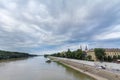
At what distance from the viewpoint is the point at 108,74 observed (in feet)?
85.0

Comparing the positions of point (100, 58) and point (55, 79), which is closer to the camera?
point (55, 79)

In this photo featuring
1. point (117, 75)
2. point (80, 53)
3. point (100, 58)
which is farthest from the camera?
point (80, 53)

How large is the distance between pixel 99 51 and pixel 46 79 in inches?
2102

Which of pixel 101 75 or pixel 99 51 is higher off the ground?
pixel 99 51

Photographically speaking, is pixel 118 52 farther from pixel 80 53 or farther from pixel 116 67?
pixel 116 67

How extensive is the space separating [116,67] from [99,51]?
2029 inches

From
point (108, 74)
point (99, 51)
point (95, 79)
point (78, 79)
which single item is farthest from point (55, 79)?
point (99, 51)

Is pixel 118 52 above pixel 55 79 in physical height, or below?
above

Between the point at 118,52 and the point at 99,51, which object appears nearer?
the point at 99,51

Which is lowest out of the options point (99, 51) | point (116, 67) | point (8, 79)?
point (8, 79)

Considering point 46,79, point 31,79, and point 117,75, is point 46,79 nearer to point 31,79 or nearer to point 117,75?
point 31,79

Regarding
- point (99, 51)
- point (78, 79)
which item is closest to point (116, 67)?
point (78, 79)

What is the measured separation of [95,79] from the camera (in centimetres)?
2788

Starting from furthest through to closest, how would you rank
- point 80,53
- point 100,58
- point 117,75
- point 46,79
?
point 80,53
point 100,58
point 46,79
point 117,75
